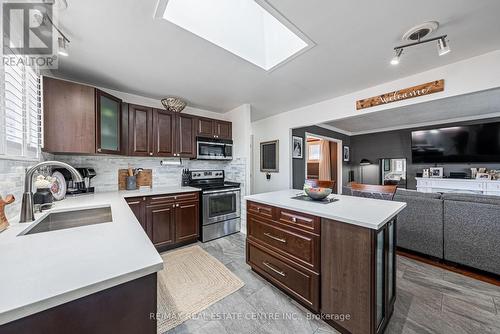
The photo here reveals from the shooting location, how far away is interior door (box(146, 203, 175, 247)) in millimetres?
2725

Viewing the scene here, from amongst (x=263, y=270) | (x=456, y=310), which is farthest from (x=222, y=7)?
(x=456, y=310)

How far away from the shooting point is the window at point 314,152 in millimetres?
6887

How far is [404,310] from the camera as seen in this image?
1693 millimetres

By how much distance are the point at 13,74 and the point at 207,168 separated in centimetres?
278

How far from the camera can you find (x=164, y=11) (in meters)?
1.46

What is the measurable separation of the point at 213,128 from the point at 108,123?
164 cm

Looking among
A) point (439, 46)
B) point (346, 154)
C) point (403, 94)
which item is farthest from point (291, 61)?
point (346, 154)

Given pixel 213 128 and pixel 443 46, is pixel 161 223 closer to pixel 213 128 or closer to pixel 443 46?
pixel 213 128

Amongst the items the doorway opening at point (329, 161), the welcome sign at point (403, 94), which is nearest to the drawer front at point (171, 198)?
the welcome sign at point (403, 94)

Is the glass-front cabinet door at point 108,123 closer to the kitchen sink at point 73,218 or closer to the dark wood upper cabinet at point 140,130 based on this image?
the dark wood upper cabinet at point 140,130

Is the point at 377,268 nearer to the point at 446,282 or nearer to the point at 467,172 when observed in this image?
the point at 446,282

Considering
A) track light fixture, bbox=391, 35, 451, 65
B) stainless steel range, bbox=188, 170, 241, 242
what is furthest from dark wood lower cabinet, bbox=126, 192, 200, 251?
track light fixture, bbox=391, 35, 451, 65

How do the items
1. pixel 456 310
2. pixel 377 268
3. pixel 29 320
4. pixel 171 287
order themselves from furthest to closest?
1. pixel 171 287
2. pixel 456 310
3. pixel 377 268
4. pixel 29 320

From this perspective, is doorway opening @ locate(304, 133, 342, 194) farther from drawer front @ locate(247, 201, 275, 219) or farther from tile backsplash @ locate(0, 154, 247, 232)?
drawer front @ locate(247, 201, 275, 219)
